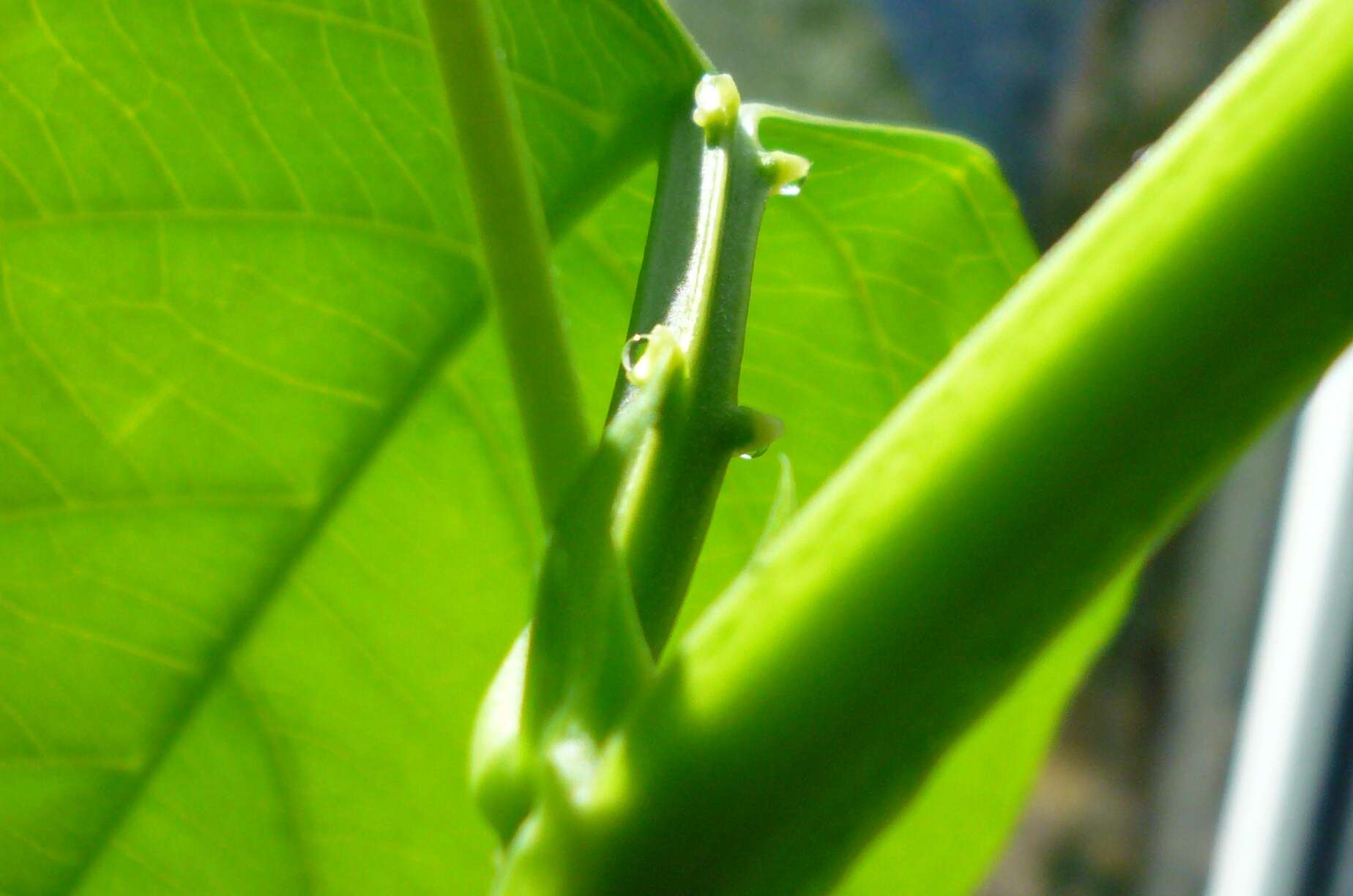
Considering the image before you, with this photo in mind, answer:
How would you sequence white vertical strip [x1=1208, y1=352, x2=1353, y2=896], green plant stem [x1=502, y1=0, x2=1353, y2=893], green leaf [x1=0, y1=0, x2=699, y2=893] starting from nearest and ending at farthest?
green plant stem [x1=502, y1=0, x2=1353, y2=893], green leaf [x1=0, y1=0, x2=699, y2=893], white vertical strip [x1=1208, y1=352, x2=1353, y2=896]

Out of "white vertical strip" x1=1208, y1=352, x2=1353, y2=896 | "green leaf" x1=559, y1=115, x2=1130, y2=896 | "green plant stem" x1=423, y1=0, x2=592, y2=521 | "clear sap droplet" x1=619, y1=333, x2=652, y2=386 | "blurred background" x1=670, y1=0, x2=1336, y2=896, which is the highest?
"blurred background" x1=670, y1=0, x2=1336, y2=896

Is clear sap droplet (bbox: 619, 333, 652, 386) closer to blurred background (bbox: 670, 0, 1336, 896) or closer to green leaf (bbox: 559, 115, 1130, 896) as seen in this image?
green leaf (bbox: 559, 115, 1130, 896)

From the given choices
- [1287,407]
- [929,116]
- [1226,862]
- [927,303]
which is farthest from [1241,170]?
[929,116]

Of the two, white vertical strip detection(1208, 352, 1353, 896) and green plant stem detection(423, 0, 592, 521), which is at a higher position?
white vertical strip detection(1208, 352, 1353, 896)

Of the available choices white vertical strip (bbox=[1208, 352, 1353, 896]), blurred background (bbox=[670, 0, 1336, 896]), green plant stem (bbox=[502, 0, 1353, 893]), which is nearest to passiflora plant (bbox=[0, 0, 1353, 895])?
green plant stem (bbox=[502, 0, 1353, 893])

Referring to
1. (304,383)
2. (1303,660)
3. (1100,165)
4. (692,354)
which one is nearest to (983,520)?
(692,354)

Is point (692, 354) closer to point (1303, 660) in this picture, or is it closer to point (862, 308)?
point (862, 308)

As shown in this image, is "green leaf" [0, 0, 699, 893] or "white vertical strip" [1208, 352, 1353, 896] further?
"white vertical strip" [1208, 352, 1353, 896]

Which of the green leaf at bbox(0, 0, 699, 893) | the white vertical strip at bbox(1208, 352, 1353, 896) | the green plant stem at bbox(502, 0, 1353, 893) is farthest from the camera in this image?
the white vertical strip at bbox(1208, 352, 1353, 896)
